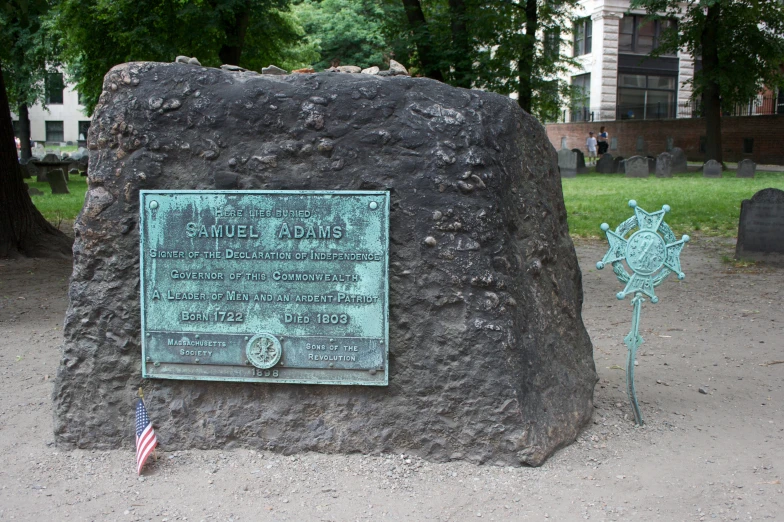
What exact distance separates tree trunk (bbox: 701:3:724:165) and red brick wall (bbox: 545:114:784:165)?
18.3 feet

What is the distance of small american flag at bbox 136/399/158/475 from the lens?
381cm

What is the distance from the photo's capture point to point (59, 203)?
1756 centimetres

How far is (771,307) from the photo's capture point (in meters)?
7.79

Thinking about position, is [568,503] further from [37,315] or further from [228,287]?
[37,315]

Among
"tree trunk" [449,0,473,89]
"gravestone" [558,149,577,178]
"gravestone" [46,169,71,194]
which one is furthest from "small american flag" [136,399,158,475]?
"gravestone" [558,149,577,178]

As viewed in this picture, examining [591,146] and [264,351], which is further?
[591,146]

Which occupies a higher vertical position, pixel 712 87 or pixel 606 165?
pixel 712 87

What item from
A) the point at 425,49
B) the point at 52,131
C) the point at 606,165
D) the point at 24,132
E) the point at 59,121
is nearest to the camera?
the point at 425,49

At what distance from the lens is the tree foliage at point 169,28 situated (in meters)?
16.3

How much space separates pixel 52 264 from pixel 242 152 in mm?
6806

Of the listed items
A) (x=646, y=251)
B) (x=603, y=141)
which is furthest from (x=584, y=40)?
(x=646, y=251)

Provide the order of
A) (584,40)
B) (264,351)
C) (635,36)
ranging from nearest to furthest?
(264,351)
(635,36)
(584,40)

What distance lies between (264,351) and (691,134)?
36327 mm

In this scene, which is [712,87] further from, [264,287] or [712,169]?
[264,287]
